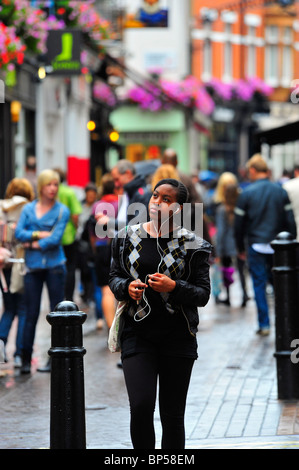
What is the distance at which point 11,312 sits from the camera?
400 inches

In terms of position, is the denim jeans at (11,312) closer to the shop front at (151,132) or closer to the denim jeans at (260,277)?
the denim jeans at (260,277)

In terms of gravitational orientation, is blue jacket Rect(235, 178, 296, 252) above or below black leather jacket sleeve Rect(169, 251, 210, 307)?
below

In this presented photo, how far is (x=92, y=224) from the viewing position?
1286 cm

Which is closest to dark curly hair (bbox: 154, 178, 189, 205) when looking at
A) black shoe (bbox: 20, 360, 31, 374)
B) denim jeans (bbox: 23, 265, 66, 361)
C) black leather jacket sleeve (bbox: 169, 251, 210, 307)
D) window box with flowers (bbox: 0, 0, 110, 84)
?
black leather jacket sleeve (bbox: 169, 251, 210, 307)

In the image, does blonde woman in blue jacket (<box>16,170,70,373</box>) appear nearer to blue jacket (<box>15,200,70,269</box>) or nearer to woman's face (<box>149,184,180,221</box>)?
blue jacket (<box>15,200,70,269</box>)

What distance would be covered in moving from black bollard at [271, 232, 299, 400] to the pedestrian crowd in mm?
839

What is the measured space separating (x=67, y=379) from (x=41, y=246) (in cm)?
423

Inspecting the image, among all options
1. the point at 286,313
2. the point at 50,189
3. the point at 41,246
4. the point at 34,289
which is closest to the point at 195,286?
the point at 286,313

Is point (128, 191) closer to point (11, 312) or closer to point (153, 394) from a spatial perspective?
point (11, 312)

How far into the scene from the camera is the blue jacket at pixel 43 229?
9.71 metres

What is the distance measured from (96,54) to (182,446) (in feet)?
60.0

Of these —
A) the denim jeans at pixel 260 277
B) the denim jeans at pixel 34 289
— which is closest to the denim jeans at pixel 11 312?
the denim jeans at pixel 34 289

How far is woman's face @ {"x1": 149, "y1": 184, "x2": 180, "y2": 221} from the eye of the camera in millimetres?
5614

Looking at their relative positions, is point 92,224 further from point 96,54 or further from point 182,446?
point 96,54
